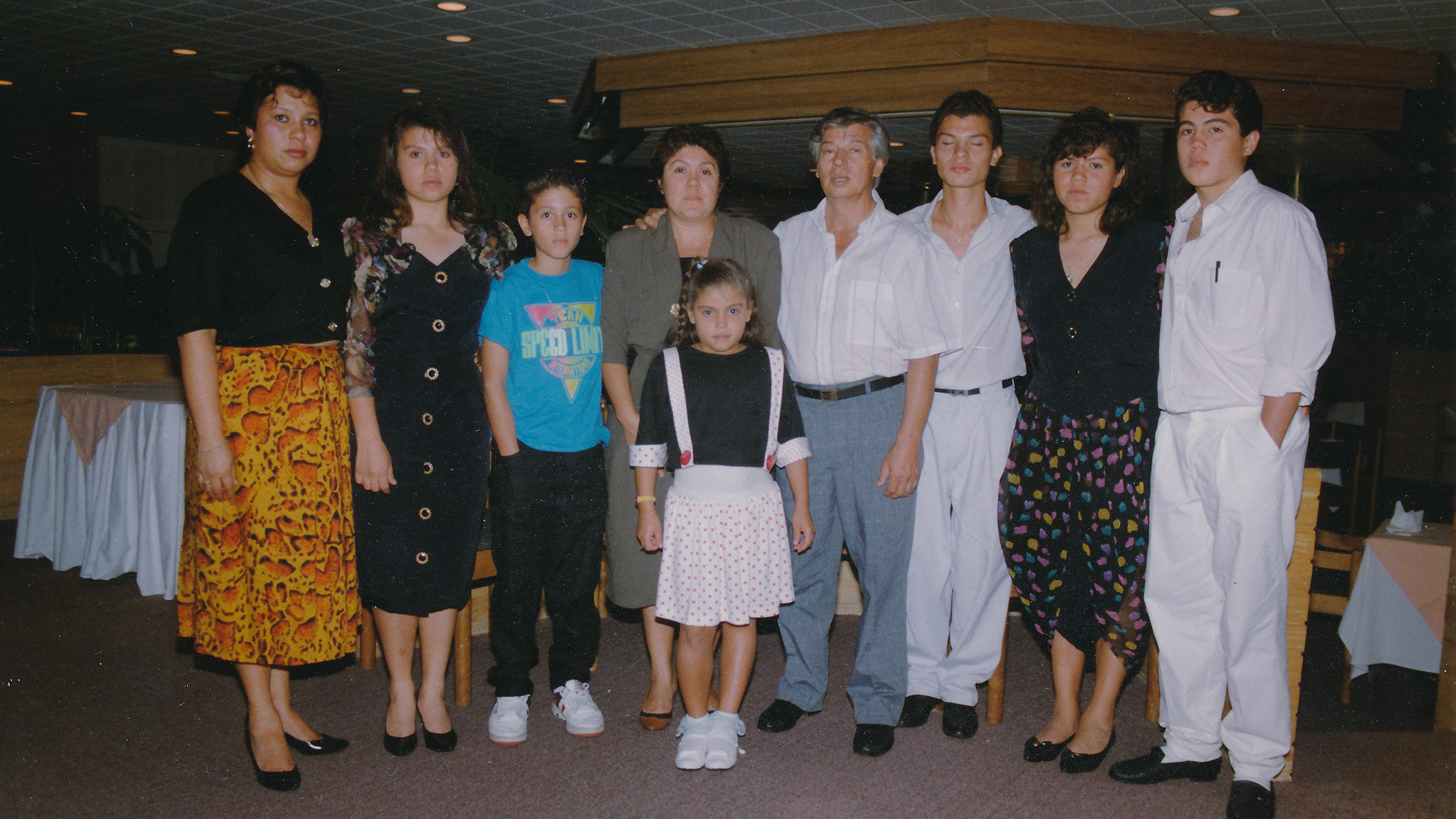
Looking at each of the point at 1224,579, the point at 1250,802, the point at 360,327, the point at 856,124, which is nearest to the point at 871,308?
the point at 856,124

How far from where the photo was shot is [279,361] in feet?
7.89

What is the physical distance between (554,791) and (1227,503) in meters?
1.78

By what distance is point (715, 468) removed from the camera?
256cm

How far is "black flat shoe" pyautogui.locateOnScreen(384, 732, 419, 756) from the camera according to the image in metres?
2.67

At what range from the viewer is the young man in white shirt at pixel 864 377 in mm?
2639

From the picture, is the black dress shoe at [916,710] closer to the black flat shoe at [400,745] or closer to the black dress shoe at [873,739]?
the black dress shoe at [873,739]

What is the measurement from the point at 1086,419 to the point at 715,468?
97 cm

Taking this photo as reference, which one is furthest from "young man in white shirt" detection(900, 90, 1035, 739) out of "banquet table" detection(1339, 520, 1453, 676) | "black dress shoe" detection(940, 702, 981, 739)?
"banquet table" detection(1339, 520, 1453, 676)

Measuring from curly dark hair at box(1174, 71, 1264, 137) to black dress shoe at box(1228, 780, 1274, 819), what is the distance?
1.58 m

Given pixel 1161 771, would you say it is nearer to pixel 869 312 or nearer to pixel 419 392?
pixel 869 312

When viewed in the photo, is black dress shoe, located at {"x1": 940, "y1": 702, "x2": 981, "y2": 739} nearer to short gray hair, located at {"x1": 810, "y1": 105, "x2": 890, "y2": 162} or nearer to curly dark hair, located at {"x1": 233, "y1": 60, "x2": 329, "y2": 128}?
short gray hair, located at {"x1": 810, "y1": 105, "x2": 890, "y2": 162}

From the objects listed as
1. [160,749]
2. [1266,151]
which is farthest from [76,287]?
[1266,151]

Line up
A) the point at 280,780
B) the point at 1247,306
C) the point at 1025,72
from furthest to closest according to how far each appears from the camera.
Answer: the point at 1025,72 → the point at 280,780 → the point at 1247,306

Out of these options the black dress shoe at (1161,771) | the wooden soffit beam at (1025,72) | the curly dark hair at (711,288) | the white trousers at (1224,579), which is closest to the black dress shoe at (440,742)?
the curly dark hair at (711,288)
